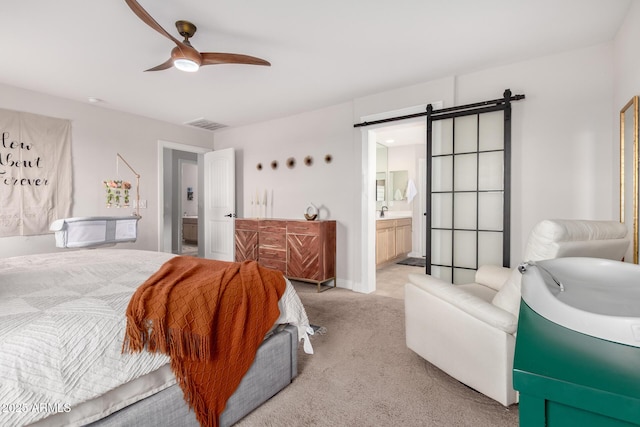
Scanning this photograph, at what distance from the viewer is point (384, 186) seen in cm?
668

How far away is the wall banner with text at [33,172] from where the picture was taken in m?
3.34

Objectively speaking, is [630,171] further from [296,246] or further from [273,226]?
[273,226]

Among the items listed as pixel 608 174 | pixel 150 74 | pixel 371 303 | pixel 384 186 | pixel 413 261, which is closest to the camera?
pixel 608 174

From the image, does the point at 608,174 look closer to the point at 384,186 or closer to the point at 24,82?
the point at 384,186

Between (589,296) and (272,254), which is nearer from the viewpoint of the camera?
(589,296)

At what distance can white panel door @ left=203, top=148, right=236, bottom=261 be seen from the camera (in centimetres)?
504

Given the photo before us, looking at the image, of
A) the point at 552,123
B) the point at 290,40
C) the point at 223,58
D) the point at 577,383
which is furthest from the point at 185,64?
the point at 552,123

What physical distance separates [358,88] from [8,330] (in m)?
3.44

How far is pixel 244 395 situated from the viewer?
1559 millimetres

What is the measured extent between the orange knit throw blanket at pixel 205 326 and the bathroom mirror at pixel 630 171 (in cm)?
235

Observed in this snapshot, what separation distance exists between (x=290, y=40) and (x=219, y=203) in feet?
11.2

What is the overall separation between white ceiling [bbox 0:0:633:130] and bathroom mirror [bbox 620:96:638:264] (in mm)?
743

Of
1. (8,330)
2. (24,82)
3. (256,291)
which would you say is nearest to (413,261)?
(256,291)

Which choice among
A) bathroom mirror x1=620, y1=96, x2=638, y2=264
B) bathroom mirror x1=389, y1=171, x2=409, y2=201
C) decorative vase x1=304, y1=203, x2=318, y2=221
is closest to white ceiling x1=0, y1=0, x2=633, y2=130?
bathroom mirror x1=620, y1=96, x2=638, y2=264
